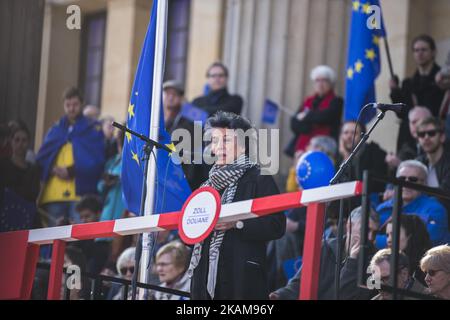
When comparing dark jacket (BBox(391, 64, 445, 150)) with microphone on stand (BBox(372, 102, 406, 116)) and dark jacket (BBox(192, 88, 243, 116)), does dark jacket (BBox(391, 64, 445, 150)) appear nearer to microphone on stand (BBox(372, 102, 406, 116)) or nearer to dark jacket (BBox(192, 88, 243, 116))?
dark jacket (BBox(192, 88, 243, 116))

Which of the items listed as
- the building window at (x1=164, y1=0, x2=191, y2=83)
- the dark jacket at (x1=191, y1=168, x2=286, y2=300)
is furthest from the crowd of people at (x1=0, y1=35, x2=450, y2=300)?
the building window at (x1=164, y1=0, x2=191, y2=83)

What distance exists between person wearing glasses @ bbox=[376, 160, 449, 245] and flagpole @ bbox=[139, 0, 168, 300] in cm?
A: 167

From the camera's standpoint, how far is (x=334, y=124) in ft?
37.3

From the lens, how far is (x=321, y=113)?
11289 millimetres

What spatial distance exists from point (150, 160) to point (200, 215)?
56.1 inches

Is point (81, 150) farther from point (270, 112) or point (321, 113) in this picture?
point (321, 113)

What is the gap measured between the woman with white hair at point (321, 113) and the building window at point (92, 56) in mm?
5666

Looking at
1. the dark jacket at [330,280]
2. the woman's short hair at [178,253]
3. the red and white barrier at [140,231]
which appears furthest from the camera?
the woman's short hair at [178,253]

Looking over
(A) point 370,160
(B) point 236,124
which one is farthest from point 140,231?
(A) point 370,160

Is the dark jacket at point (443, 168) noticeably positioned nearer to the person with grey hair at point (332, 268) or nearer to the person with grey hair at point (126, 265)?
the person with grey hair at point (332, 268)

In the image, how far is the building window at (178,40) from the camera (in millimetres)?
15516

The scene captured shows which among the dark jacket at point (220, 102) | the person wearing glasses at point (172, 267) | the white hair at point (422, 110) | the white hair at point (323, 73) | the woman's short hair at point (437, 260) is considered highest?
the white hair at point (323, 73)

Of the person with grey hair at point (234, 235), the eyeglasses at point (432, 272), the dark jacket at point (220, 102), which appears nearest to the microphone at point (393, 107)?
the person with grey hair at point (234, 235)

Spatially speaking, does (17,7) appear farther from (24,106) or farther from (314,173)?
(314,173)
